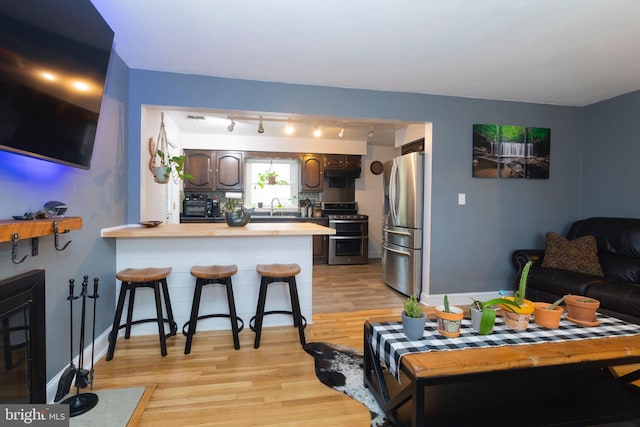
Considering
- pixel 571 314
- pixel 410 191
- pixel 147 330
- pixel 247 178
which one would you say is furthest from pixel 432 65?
pixel 247 178

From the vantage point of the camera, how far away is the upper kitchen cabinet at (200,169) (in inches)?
223

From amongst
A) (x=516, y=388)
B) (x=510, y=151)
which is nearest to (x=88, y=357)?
(x=516, y=388)

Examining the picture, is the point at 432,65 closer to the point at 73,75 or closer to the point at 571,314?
the point at 571,314

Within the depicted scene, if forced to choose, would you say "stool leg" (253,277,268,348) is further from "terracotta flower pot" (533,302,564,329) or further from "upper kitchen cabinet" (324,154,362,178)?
"upper kitchen cabinet" (324,154,362,178)

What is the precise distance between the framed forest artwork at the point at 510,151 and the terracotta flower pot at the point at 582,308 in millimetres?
2021

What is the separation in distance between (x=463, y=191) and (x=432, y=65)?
1523 mm

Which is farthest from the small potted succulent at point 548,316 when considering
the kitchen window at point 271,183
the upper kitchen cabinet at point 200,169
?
the upper kitchen cabinet at point 200,169

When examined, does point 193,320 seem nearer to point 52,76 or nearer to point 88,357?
point 88,357

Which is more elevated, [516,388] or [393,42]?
[393,42]

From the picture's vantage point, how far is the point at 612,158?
3.45 meters

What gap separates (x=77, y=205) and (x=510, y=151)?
167 inches

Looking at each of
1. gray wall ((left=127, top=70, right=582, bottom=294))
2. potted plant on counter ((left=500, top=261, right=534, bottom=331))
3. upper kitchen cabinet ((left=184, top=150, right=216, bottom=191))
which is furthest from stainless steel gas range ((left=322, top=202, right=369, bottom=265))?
potted plant on counter ((left=500, top=261, right=534, bottom=331))

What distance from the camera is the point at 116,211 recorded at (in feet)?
8.34

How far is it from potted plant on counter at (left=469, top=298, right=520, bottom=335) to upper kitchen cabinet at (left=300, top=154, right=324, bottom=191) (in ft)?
15.4
